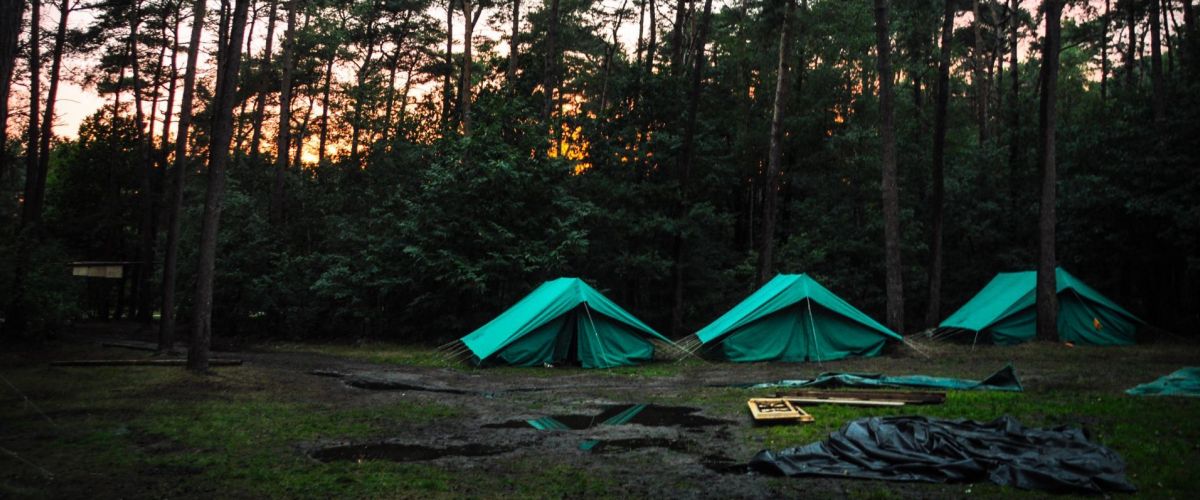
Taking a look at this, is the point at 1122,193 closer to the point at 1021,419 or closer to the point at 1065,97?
the point at 1021,419

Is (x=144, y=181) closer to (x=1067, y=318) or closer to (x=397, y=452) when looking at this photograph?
(x=397, y=452)

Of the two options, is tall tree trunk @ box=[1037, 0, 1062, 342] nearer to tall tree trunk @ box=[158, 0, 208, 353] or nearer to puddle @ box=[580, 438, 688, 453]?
puddle @ box=[580, 438, 688, 453]

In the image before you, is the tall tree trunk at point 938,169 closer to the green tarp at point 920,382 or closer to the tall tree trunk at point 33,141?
the green tarp at point 920,382

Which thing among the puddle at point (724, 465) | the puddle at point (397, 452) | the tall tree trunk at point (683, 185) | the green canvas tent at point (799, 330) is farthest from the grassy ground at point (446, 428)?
the tall tree trunk at point (683, 185)

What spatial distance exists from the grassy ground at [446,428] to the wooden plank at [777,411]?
0.18m

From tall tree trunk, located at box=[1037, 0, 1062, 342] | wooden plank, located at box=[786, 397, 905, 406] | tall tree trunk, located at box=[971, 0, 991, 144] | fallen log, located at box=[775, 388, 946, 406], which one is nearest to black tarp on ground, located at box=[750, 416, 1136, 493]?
wooden plank, located at box=[786, 397, 905, 406]

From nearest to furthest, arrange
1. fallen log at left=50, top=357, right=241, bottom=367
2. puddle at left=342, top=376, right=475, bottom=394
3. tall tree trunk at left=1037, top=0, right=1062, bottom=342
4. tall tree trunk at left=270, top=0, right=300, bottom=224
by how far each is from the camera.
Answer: puddle at left=342, top=376, right=475, bottom=394 < fallen log at left=50, top=357, right=241, bottom=367 < tall tree trunk at left=1037, top=0, right=1062, bottom=342 < tall tree trunk at left=270, top=0, right=300, bottom=224

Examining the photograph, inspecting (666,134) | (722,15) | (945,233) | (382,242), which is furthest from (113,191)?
(945,233)

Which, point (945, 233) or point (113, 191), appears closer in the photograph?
point (945, 233)

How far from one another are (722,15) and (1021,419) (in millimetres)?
24451

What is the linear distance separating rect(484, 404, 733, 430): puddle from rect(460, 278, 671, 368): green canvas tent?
574cm

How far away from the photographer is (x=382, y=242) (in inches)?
838

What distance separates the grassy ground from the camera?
5414 mm

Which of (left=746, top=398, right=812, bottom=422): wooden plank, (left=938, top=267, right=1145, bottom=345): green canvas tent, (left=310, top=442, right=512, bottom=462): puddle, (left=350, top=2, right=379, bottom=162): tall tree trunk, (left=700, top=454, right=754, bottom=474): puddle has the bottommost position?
(left=310, top=442, right=512, bottom=462): puddle
